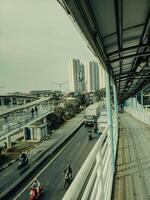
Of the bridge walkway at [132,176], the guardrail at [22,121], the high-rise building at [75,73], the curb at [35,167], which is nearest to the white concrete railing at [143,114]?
the curb at [35,167]

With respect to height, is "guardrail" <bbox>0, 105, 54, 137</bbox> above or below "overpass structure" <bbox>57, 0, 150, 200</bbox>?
below

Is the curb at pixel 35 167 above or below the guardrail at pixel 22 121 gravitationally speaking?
below

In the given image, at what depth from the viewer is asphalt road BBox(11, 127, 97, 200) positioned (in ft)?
42.6

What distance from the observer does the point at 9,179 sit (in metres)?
15.9

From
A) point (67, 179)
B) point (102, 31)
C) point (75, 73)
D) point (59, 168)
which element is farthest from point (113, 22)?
point (75, 73)

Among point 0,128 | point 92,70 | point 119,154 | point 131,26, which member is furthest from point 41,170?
point 92,70

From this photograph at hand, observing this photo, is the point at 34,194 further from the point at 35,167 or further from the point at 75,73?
the point at 75,73

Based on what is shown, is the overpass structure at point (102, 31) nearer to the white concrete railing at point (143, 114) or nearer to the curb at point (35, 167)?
the curb at point (35, 167)

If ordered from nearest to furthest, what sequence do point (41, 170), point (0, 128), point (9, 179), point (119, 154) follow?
point (119, 154), point (9, 179), point (41, 170), point (0, 128)

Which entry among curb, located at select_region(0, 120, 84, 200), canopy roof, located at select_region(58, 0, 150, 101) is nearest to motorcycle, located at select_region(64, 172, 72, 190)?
curb, located at select_region(0, 120, 84, 200)

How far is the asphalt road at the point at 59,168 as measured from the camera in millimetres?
12987

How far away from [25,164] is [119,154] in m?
12.0

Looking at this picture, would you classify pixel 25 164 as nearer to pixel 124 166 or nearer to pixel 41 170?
pixel 41 170

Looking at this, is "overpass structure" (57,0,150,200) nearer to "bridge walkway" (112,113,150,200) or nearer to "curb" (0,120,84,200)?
"bridge walkway" (112,113,150,200)
